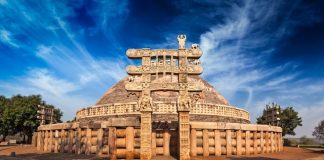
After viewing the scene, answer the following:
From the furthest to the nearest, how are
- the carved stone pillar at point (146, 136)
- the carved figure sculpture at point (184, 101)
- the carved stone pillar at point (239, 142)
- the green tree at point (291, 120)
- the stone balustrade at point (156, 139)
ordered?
1. the green tree at point (291, 120)
2. the carved stone pillar at point (239, 142)
3. the stone balustrade at point (156, 139)
4. the carved figure sculpture at point (184, 101)
5. the carved stone pillar at point (146, 136)

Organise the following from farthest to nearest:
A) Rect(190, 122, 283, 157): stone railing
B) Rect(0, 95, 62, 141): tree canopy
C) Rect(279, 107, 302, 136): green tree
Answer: Rect(279, 107, 302, 136): green tree < Rect(0, 95, 62, 141): tree canopy < Rect(190, 122, 283, 157): stone railing

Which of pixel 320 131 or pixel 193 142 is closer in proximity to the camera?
pixel 193 142

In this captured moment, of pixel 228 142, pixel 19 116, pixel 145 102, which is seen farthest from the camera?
pixel 19 116

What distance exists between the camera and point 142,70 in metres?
13.7

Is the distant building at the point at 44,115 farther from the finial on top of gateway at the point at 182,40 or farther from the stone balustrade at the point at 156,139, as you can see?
the finial on top of gateway at the point at 182,40

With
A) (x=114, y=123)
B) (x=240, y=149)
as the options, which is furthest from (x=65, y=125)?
(x=240, y=149)

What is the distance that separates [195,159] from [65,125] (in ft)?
30.7

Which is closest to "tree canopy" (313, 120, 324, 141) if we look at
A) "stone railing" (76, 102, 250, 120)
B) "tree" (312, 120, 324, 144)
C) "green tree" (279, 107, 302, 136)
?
"tree" (312, 120, 324, 144)

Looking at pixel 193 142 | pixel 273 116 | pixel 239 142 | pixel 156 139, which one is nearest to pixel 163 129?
pixel 156 139

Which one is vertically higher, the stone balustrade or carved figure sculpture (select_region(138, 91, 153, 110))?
carved figure sculpture (select_region(138, 91, 153, 110))

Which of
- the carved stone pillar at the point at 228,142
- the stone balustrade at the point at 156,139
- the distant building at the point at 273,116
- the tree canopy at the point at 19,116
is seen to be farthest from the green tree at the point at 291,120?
the tree canopy at the point at 19,116

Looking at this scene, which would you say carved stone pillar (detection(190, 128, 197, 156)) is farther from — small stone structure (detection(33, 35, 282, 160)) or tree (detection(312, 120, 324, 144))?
tree (detection(312, 120, 324, 144))

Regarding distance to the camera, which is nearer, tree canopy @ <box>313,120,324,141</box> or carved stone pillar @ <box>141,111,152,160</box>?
carved stone pillar @ <box>141,111,152,160</box>

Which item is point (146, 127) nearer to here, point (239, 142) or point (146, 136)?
point (146, 136)
